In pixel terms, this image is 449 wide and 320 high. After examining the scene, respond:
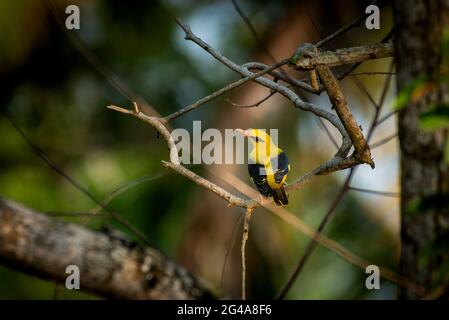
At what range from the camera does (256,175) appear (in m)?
3.25

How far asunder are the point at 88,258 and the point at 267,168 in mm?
979

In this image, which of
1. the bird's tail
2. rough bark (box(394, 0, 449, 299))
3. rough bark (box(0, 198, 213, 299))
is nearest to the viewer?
rough bark (box(394, 0, 449, 299))

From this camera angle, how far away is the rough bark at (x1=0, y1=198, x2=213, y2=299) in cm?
266

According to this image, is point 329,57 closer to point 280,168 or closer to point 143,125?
point 280,168

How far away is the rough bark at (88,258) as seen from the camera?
2664 millimetres

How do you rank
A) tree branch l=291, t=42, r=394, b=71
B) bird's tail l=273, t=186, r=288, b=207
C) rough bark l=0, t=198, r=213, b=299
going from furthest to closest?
bird's tail l=273, t=186, r=288, b=207, rough bark l=0, t=198, r=213, b=299, tree branch l=291, t=42, r=394, b=71

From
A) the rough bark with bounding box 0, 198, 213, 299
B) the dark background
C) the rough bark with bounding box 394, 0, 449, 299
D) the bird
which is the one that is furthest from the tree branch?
the dark background

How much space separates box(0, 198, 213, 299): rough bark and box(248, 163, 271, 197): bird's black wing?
21.7 inches

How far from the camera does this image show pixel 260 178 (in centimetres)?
317

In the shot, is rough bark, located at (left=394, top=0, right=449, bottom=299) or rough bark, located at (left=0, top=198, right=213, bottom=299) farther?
rough bark, located at (left=0, top=198, right=213, bottom=299)

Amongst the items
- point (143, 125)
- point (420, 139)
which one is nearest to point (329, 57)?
point (420, 139)

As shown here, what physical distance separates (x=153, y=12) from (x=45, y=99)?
191 centimetres

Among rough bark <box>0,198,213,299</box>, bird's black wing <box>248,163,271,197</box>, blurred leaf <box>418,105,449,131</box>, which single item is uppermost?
bird's black wing <box>248,163,271,197</box>

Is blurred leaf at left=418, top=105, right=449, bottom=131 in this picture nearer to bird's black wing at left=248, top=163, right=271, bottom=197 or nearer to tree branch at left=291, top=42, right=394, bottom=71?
tree branch at left=291, top=42, right=394, bottom=71
